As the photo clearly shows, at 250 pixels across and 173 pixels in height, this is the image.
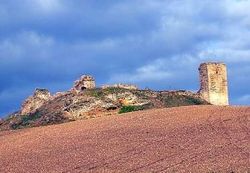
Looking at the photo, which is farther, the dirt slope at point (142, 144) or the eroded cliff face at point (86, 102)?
the eroded cliff face at point (86, 102)

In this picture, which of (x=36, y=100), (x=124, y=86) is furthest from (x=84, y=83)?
(x=36, y=100)

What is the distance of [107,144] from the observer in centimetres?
2077

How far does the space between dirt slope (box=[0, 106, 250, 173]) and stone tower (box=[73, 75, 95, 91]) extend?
12.8 meters

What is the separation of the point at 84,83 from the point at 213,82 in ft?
29.3

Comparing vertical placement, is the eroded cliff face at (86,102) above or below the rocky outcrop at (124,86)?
below

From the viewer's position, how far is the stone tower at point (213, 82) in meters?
41.3

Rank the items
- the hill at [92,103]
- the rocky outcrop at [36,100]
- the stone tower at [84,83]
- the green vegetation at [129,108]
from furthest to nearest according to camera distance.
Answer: the rocky outcrop at [36,100] → the stone tower at [84,83] → the hill at [92,103] → the green vegetation at [129,108]

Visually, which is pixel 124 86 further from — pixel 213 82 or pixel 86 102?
pixel 213 82

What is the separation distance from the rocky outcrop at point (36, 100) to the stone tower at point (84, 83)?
2.59 m

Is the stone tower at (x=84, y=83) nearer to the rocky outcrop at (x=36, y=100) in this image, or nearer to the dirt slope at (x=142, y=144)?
the rocky outcrop at (x=36, y=100)

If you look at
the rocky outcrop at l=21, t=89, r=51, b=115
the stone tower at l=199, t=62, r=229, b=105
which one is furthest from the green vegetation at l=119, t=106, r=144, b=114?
the rocky outcrop at l=21, t=89, r=51, b=115

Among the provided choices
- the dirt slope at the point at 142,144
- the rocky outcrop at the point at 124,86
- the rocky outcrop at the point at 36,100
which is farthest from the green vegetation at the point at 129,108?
the rocky outcrop at the point at 36,100

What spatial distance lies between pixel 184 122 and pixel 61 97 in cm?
1711

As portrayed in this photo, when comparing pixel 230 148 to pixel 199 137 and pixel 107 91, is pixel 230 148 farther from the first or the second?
pixel 107 91
